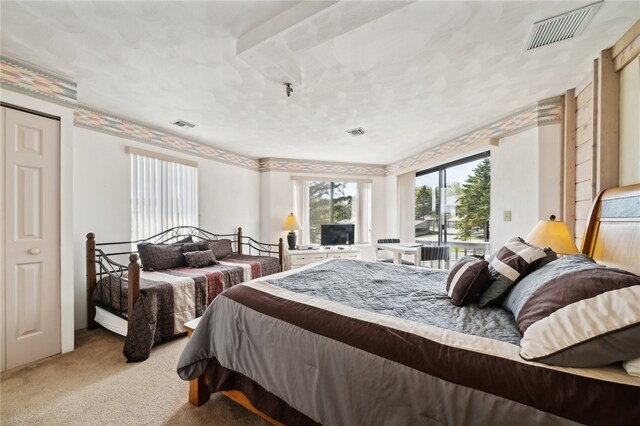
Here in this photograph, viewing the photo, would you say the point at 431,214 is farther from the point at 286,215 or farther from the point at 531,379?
the point at 531,379

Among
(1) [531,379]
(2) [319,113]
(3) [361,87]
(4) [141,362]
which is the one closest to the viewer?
(1) [531,379]

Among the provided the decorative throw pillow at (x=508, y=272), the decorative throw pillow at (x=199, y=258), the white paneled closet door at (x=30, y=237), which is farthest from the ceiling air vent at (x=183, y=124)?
the decorative throw pillow at (x=508, y=272)

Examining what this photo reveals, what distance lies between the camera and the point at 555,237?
6.06 feet

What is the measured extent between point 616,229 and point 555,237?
335 millimetres

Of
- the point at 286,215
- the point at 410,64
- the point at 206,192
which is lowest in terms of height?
the point at 286,215

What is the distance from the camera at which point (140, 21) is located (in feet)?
4.98

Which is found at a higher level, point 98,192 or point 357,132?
point 357,132

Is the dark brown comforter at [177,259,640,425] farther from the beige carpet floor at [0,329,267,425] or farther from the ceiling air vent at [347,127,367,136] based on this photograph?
the ceiling air vent at [347,127,367,136]

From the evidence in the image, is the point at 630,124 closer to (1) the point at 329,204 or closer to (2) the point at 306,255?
(2) the point at 306,255

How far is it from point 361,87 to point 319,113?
713 millimetres

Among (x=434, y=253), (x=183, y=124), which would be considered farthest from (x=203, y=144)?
(x=434, y=253)

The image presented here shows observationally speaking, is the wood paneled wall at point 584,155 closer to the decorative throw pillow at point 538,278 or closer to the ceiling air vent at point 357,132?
the decorative throw pillow at point 538,278

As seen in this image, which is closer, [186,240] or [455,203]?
[186,240]

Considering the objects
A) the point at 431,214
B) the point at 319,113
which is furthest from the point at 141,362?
the point at 431,214
